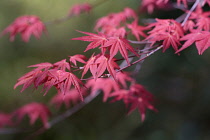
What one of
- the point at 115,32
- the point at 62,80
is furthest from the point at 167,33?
the point at 62,80

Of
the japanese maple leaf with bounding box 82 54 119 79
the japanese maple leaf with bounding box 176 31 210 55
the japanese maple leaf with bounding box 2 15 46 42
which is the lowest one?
the japanese maple leaf with bounding box 176 31 210 55

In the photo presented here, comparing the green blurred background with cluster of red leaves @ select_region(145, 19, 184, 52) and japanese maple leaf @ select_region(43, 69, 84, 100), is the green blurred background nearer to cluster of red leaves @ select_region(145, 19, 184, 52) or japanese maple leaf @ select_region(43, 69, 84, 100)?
cluster of red leaves @ select_region(145, 19, 184, 52)

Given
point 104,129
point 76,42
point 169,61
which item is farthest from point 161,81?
point 76,42

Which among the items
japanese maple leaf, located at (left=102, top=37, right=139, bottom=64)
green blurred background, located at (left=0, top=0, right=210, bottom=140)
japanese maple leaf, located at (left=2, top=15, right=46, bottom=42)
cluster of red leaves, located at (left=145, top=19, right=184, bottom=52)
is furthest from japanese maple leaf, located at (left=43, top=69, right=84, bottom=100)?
green blurred background, located at (left=0, top=0, right=210, bottom=140)

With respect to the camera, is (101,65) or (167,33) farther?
(167,33)

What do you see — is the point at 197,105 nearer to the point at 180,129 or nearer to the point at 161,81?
the point at 180,129

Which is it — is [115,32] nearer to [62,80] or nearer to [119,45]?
[119,45]

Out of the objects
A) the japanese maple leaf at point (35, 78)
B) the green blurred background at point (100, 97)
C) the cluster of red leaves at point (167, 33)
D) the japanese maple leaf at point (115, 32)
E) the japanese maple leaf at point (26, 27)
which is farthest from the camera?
the green blurred background at point (100, 97)

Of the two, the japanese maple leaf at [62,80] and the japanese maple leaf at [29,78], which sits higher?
the japanese maple leaf at [29,78]

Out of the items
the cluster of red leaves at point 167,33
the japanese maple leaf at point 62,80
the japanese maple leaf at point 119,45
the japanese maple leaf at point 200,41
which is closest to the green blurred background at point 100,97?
the cluster of red leaves at point 167,33

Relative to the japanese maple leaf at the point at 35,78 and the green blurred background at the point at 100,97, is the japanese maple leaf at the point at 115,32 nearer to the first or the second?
the japanese maple leaf at the point at 35,78
